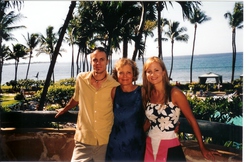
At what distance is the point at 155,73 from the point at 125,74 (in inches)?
8.8

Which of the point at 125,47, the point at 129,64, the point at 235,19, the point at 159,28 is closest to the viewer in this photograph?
the point at 129,64

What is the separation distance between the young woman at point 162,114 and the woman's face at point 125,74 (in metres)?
0.12

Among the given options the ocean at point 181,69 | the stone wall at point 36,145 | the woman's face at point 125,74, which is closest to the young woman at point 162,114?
the woman's face at point 125,74

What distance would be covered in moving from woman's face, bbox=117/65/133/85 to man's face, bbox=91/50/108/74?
0.17 m

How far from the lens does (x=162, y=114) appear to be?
174 cm

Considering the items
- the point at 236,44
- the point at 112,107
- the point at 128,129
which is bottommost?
the point at 128,129

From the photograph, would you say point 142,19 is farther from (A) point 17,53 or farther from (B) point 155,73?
(A) point 17,53

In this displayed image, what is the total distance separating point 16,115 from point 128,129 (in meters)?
1.61

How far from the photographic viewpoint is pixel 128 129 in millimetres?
1805

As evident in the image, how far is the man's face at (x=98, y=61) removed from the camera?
1.93 m

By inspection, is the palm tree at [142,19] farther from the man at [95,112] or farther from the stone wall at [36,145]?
the stone wall at [36,145]

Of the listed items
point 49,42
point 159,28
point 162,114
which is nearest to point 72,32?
point 49,42

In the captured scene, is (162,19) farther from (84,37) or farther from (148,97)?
(148,97)
